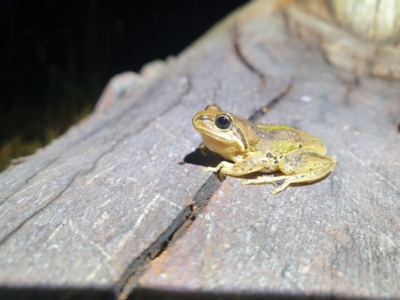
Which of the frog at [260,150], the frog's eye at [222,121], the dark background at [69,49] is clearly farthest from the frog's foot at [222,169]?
the dark background at [69,49]

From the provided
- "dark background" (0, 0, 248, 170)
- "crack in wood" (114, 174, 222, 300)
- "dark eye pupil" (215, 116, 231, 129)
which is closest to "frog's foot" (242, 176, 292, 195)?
"crack in wood" (114, 174, 222, 300)

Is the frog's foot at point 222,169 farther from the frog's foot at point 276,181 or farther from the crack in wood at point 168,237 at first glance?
the frog's foot at point 276,181

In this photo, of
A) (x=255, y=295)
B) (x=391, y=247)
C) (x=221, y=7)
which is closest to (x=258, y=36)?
(x=221, y=7)

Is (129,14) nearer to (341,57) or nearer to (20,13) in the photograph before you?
(20,13)

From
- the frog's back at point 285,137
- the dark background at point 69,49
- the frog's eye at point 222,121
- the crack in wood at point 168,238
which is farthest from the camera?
the dark background at point 69,49

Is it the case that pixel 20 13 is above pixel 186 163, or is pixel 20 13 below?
above

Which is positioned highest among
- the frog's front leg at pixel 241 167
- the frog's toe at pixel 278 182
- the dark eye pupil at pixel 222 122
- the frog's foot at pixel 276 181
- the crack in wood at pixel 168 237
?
the dark eye pupil at pixel 222 122

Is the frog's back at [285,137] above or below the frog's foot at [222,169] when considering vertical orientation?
below
